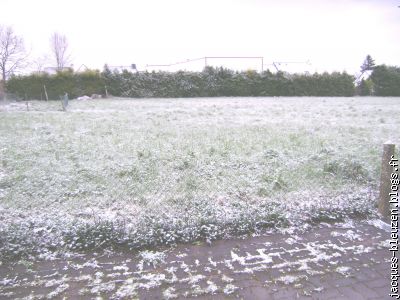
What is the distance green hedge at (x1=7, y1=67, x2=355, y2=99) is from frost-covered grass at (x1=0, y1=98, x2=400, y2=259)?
588 inches

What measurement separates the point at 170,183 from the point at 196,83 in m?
20.3

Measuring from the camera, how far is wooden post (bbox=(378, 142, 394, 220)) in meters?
3.69

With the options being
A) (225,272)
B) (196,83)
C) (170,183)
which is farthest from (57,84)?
(225,272)

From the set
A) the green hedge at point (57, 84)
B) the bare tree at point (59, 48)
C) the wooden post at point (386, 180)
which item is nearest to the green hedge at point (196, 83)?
the green hedge at point (57, 84)

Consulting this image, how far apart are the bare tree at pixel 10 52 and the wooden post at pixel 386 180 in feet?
127

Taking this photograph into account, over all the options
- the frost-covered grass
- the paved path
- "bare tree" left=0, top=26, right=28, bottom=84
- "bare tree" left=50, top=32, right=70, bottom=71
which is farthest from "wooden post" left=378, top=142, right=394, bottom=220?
"bare tree" left=50, top=32, right=70, bottom=71

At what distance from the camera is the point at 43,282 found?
107 inches

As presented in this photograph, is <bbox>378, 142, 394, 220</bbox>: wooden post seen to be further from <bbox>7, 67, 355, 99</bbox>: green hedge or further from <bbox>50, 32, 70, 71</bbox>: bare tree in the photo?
<bbox>50, 32, 70, 71</bbox>: bare tree

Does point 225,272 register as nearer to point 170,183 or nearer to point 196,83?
point 170,183

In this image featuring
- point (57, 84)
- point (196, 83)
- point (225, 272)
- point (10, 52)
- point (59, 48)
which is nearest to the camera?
point (225, 272)

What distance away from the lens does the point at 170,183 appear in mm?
5012

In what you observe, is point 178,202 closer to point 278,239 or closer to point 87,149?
point 278,239

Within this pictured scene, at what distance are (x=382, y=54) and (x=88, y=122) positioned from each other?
38081 mm

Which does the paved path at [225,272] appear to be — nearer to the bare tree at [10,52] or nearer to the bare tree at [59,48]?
the bare tree at [10,52]
